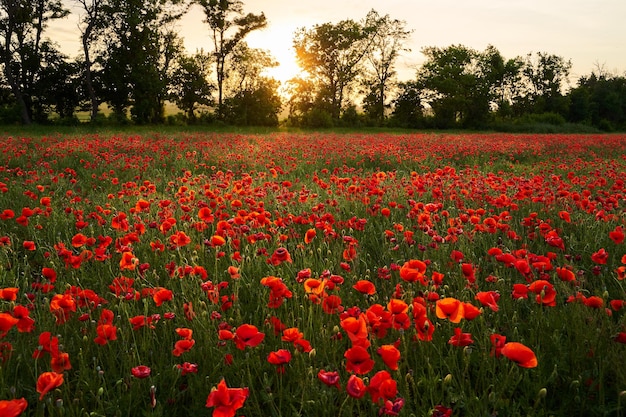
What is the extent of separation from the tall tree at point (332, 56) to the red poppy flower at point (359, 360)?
1934 inches

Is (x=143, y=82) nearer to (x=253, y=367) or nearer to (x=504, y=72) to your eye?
(x=253, y=367)

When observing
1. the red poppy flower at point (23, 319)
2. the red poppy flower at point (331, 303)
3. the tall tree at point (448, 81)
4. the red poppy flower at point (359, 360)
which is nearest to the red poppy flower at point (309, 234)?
the red poppy flower at point (331, 303)

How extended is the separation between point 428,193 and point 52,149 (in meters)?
9.18

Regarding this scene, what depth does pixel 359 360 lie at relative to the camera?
1419mm

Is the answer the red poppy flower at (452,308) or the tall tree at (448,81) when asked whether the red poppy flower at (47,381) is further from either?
the tall tree at (448,81)

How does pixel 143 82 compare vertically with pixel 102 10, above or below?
below

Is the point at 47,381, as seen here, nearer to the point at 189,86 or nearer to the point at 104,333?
the point at 104,333

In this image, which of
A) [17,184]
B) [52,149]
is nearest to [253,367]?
[17,184]

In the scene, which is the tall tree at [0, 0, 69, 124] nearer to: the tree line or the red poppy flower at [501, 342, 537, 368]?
the tree line

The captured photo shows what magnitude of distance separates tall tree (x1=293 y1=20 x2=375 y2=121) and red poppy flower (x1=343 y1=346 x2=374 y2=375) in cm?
4913

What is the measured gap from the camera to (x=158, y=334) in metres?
2.54

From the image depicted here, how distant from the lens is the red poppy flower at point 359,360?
139 cm

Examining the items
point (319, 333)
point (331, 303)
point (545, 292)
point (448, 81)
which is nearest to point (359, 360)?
point (331, 303)

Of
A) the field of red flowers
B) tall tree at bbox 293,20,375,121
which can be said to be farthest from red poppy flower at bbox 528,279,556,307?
tall tree at bbox 293,20,375,121
